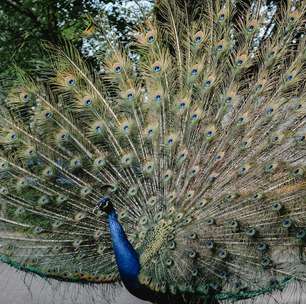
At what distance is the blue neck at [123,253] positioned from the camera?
4293 mm

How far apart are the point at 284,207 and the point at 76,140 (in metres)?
1.63

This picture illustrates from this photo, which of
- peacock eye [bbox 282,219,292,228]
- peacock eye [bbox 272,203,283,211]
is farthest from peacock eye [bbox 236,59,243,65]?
peacock eye [bbox 282,219,292,228]

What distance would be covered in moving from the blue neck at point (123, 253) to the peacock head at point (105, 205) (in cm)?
3

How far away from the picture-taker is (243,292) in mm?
4199

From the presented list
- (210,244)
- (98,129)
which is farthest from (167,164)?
(210,244)

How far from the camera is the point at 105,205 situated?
13.9 feet

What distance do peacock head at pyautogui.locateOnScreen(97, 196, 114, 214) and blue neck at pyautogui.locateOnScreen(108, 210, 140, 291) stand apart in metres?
0.03

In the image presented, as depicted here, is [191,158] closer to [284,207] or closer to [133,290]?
[284,207]

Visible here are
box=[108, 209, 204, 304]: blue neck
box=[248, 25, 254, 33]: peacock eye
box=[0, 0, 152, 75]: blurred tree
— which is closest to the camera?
box=[108, 209, 204, 304]: blue neck

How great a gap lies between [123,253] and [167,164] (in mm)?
744

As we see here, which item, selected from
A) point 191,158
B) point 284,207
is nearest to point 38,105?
point 191,158

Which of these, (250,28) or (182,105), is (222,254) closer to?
(182,105)

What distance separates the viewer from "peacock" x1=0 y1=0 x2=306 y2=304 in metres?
4.27

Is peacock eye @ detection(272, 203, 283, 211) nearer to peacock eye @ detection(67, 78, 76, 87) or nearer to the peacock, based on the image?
the peacock
